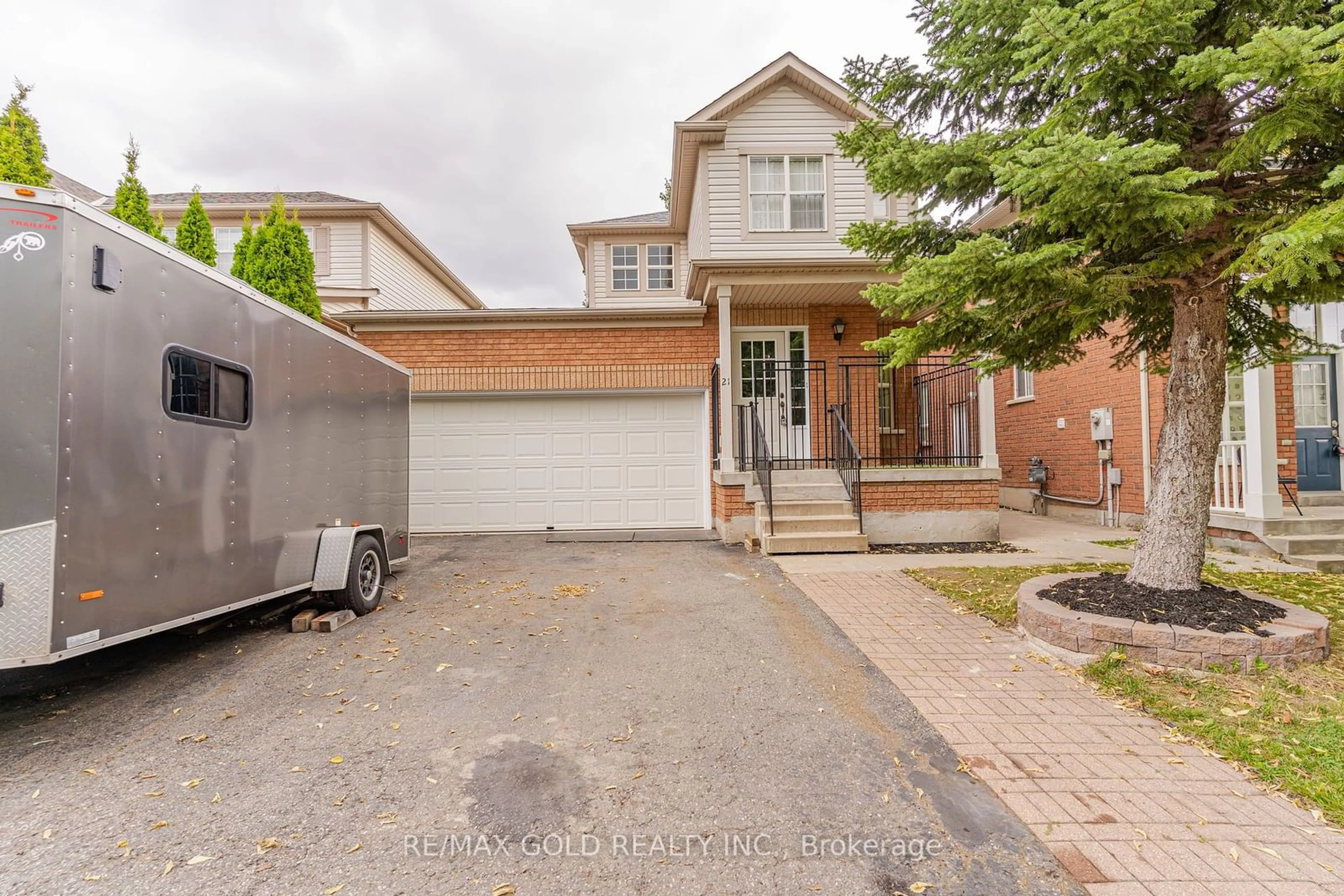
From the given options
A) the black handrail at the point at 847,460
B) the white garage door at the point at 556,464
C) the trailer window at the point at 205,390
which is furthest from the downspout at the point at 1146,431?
the trailer window at the point at 205,390

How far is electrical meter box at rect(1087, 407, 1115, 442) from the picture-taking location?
8617 millimetres

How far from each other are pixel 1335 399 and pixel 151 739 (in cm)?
1201

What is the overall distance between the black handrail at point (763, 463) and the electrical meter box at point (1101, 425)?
5.32 metres

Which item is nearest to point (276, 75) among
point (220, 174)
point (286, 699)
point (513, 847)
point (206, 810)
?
point (220, 174)

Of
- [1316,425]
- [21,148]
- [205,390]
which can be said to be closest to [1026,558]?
[1316,425]

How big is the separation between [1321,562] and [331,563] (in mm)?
9847

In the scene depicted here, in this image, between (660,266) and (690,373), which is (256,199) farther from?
(690,373)

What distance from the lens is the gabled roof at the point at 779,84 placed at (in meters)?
9.25

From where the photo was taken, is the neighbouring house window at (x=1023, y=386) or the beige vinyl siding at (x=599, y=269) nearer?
the neighbouring house window at (x=1023, y=386)

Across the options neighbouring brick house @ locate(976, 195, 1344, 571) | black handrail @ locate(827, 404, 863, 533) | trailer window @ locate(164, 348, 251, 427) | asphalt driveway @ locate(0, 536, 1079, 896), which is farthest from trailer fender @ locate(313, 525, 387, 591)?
neighbouring brick house @ locate(976, 195, 1344, 571)

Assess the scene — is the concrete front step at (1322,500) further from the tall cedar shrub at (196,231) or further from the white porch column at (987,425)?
the tall cedar shrub at (196,231)

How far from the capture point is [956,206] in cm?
436

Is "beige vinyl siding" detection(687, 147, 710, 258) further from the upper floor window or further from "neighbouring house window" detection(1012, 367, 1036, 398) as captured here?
the upper floor window

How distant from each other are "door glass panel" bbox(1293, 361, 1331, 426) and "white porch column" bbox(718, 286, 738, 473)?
23.6 feet
